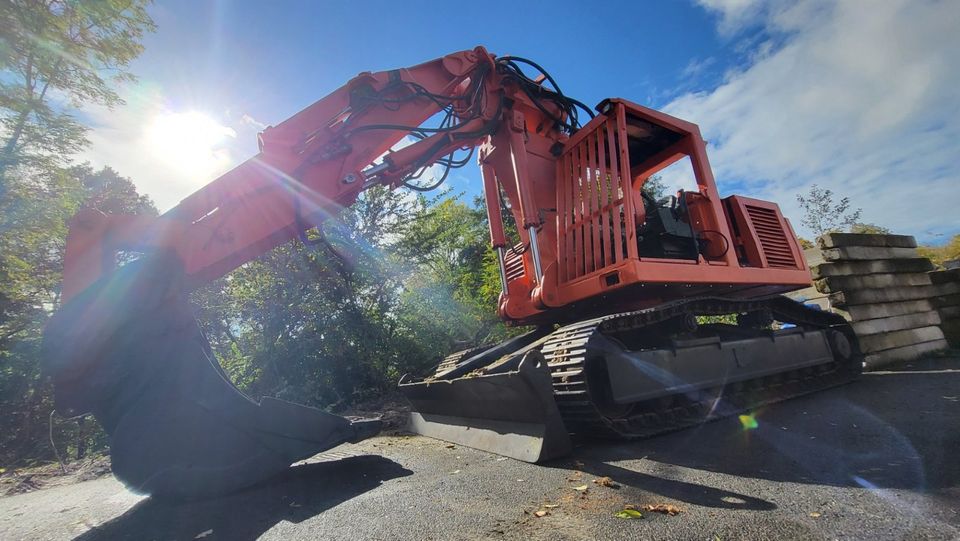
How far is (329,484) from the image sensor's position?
2.76 metres

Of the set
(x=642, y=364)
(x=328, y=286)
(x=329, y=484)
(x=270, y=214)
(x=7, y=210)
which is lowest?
(x=329, y=484)

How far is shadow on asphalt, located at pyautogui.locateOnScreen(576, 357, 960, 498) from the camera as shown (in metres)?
2.06

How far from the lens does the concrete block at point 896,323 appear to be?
5.69 m

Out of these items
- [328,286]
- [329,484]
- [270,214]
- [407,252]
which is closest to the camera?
[329,484]

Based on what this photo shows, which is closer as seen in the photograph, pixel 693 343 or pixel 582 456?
pixel 582 456

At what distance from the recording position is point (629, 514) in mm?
1803

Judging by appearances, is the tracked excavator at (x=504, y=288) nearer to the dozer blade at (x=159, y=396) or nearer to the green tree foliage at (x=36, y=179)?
the dozer blade at (x=159, y=396)

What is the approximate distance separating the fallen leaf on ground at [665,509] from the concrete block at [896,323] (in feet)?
17.8

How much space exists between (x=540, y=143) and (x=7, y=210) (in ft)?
36.6

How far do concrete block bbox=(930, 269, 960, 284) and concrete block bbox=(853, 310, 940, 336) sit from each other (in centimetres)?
54

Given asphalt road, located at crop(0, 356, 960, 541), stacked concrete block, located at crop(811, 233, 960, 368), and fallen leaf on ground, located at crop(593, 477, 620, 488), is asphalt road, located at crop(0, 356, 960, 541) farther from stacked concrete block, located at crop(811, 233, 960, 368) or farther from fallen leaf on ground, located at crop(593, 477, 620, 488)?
stacked concrete block, located at crop(811, 233, 960, 368)

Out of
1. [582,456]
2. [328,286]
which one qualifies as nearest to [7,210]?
[328,286]

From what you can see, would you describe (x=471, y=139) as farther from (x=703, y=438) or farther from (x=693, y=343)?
(x=703, y=438)

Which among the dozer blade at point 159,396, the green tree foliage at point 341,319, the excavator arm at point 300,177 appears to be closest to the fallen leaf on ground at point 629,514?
the dozer blade at point 159,396
